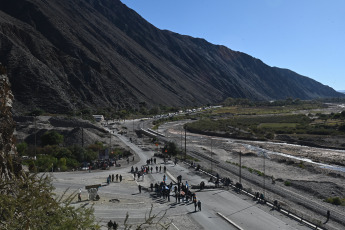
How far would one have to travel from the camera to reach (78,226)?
252 inches

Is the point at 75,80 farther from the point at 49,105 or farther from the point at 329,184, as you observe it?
the point at 329,184

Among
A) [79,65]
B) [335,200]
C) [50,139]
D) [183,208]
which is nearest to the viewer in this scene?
[183,208]

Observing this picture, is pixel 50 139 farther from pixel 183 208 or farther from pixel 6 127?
pixel 6 127

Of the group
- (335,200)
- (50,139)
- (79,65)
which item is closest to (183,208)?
(335,200)

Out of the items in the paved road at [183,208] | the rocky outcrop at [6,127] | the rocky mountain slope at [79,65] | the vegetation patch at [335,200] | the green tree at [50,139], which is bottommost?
the vegetation patch at [335,200]

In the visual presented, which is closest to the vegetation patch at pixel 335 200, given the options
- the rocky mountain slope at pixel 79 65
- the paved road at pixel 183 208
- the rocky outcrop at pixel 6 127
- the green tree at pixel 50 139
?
the paved road at pixel 183 208

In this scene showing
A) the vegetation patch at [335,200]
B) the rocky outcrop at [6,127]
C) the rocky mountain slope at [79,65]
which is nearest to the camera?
the rocky outcrop at [6,127]

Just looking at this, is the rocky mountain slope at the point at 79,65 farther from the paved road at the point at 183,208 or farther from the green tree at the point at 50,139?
the paved road at the point at 183,208

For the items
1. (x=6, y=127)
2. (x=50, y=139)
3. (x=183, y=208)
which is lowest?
(x=183, y=208)

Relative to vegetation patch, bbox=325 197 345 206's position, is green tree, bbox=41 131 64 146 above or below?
above

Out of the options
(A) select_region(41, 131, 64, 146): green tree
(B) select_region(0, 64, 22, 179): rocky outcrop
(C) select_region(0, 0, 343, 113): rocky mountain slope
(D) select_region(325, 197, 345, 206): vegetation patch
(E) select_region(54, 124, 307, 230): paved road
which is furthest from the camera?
(C) select_region(0, 0, 343, 113): rocky mountain slope

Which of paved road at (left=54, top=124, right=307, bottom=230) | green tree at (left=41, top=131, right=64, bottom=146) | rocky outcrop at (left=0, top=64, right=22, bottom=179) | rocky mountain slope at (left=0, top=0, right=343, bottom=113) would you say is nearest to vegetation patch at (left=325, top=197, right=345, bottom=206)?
paved road at (left=54, top=124, right=307, bottom=230)

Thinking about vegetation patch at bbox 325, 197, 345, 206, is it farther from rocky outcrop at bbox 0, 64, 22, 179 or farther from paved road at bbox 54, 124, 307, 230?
rocky outcrop at bbox 0, 64, 22, 179

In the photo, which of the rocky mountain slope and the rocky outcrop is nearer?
the rocky outcrop
